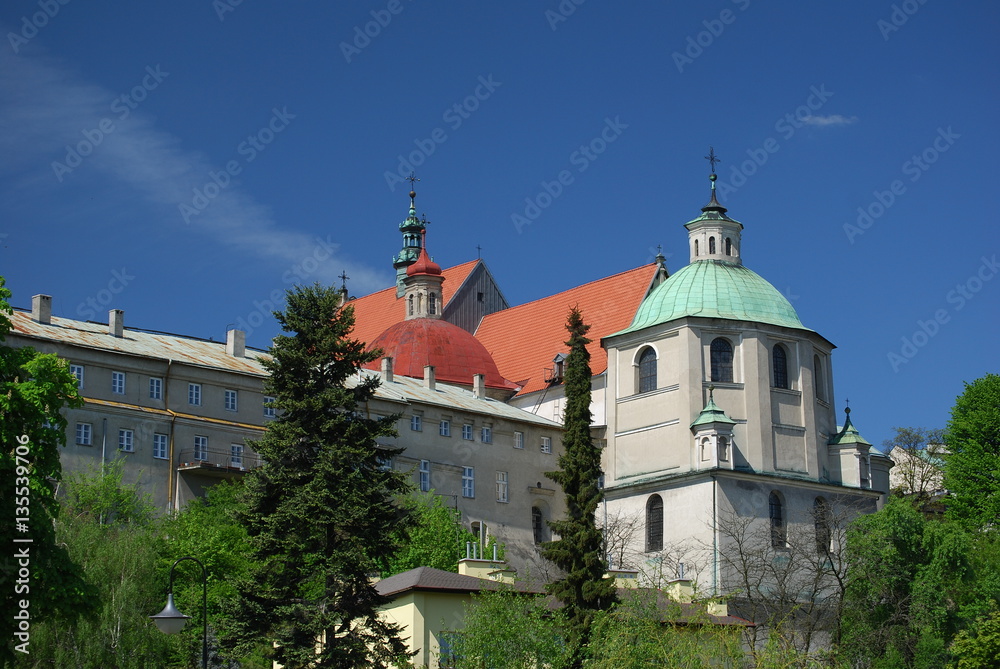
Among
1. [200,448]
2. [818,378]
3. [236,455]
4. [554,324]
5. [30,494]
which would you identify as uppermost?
[554,324]

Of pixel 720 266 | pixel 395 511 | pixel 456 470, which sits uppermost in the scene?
pixel 720 266

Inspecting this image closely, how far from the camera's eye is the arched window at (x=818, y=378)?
6103 cm

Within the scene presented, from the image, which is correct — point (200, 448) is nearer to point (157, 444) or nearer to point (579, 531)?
point (157, 444)

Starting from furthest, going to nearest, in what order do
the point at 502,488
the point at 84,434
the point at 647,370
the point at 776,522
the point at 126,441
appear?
the point at 647,370 < the point at 502,488 < the point at 776,522 < the point at 126,441 < the point at 84,434

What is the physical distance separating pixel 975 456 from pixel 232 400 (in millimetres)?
31814

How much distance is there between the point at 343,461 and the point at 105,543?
12102 millimetres

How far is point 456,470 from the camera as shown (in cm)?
5891

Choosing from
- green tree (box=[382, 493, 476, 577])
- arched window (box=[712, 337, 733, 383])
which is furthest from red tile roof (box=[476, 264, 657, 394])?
green tree (box=[382, 493, 476, 577])

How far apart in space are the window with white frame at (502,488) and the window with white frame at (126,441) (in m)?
15.5

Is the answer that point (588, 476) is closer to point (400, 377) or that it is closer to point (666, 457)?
point (666, 457)

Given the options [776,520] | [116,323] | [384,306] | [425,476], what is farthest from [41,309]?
[384,306]

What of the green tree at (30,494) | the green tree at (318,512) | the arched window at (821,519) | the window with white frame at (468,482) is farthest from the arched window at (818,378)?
the green tree at (30,494)

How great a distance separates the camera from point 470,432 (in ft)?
197

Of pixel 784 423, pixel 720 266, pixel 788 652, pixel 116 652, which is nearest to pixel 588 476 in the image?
pixel 788 652
